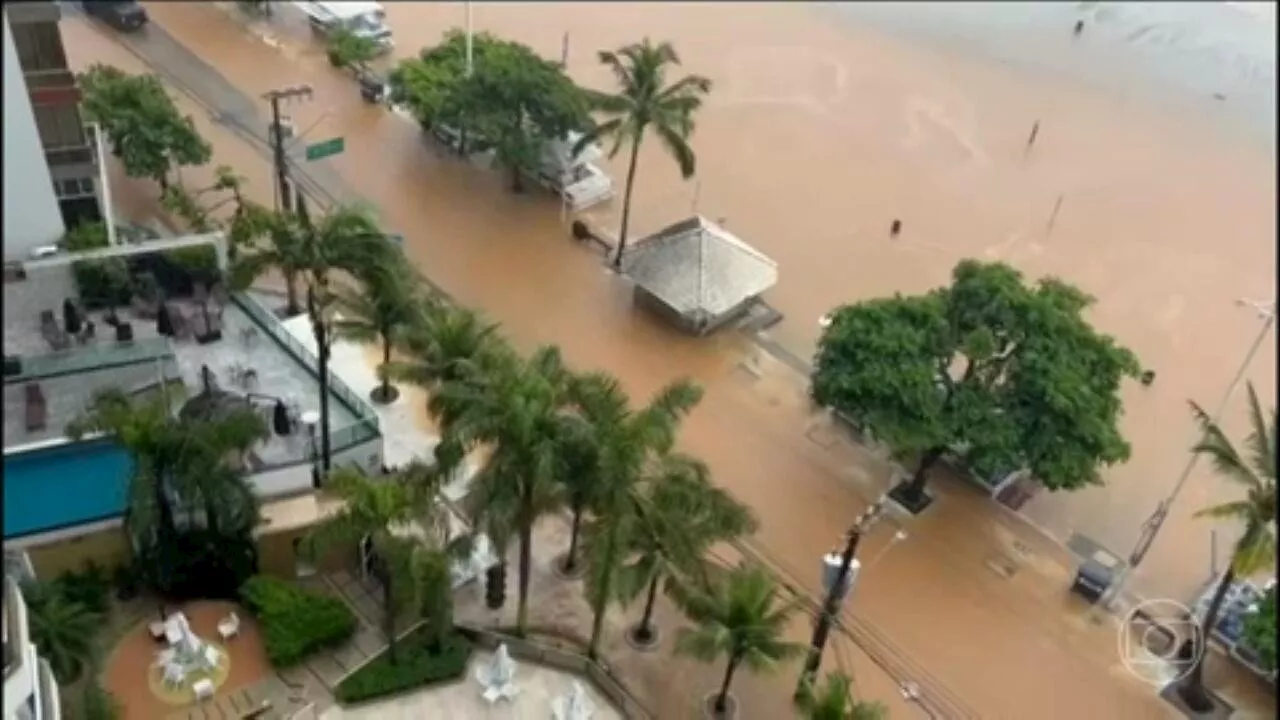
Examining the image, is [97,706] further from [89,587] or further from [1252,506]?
Answer: [1252,506]

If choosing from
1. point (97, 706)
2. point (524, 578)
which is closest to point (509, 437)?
point (524, 578)

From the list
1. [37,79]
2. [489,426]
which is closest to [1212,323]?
[489,426]

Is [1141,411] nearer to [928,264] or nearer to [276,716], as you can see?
[928,264]

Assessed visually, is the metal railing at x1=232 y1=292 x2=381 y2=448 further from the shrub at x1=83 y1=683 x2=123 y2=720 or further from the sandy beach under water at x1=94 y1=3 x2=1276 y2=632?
the sandy beach under water at x1=94 y1=3 x2=1276 y2=632

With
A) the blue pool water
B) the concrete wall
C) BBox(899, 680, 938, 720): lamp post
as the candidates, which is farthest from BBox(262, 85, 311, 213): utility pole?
BBox(899, 680, 938, 720): lamp post

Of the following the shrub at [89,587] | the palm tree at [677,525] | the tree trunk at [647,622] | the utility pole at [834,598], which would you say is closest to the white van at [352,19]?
the shrub at [89,587]

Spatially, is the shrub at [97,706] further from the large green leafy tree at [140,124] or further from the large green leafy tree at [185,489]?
the large green leafy tree at [140,124]

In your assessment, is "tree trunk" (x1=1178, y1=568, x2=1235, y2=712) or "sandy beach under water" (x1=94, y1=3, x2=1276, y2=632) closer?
"tree trunk" (x1=1178, y1=568, x2=1235, y2=712)

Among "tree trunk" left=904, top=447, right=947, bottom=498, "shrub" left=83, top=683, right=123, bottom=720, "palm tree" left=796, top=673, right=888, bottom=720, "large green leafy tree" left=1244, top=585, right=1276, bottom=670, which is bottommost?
"shrub" left=83, top=683, right=123, bottom=720
